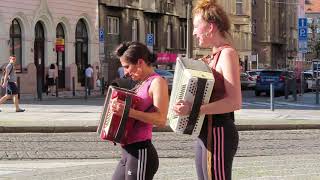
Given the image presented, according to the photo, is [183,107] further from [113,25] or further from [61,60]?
[113,25]

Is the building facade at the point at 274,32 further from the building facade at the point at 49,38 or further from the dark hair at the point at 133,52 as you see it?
the dark hair at the point at 133,52

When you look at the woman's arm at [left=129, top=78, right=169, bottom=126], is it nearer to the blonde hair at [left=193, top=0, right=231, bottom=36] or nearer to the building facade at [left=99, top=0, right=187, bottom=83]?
the blonde hair at [left=193, top=0, right=231, bottom=36]

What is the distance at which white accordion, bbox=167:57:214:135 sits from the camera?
445cm

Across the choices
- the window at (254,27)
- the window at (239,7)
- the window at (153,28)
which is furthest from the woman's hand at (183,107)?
the window at (254,27)

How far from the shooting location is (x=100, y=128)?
4.98 metres

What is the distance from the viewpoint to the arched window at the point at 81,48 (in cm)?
4147

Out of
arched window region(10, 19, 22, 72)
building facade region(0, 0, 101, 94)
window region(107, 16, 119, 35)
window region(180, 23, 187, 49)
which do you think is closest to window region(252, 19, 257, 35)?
window region(180, 23, 187, 49)

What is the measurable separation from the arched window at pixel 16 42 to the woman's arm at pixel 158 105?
31.5 metres

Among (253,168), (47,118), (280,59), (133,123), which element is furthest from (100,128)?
(280,59)

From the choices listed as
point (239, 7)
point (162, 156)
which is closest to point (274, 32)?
point (239, 7)

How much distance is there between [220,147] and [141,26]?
43881 millimetres

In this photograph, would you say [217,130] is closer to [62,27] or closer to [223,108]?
[223,108]

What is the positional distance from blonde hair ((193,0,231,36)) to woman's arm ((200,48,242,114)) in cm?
22

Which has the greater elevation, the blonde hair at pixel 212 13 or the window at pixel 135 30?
the window at pixel 135 30
